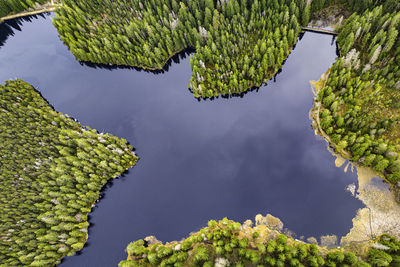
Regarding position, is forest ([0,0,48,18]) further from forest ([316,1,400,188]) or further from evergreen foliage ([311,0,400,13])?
forest ([316,1,400,188])

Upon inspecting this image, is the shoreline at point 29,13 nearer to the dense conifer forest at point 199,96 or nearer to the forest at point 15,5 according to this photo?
the forest at point 15,5

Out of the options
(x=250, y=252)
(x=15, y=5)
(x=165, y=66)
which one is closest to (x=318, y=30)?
(x=165, y=66)

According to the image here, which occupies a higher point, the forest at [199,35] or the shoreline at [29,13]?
the shoreline at [29,13]

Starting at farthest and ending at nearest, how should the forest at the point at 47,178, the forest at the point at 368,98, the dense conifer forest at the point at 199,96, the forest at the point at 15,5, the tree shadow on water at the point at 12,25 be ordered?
the tree shadow on water at the point at 12,25, the forest at the point at 15,5, the forest at the point at 368,98, the forest at the point at 47,178, the dense conifer forest at the point at 199,96

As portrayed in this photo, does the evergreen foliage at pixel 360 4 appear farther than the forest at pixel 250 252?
Yes

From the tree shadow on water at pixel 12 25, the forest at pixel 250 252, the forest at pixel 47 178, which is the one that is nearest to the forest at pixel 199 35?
the forest at pixel 47 178

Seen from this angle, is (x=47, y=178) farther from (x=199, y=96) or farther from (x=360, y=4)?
(x=360, y=4)

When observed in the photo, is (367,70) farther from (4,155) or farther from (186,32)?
(4,155)
